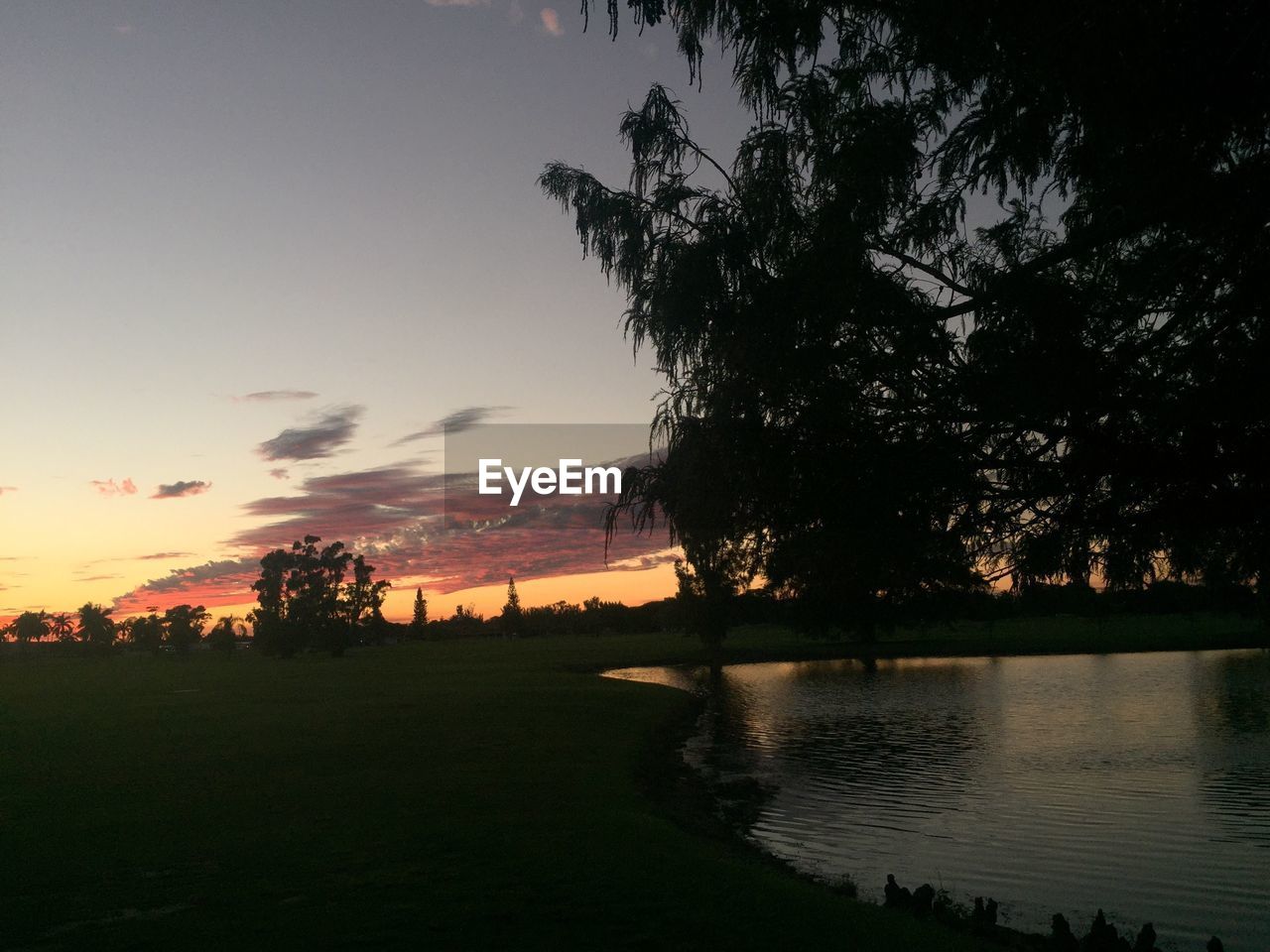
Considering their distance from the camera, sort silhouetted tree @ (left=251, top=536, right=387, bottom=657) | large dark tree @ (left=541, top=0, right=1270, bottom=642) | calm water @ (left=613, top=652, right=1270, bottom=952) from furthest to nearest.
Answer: silhouetted tree @ (left=251, top=536, right=387, bottom=657) → calm water @ (left=613, top=652, right=1270, bottom=952) → large dark tree @ (left=541, top=0, right=1270, bottom=642)

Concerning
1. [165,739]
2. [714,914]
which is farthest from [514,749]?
[714,914]

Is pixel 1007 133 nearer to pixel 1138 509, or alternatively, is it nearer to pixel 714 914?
pixel 1138 509

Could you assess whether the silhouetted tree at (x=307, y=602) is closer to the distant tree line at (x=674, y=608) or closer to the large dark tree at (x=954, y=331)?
the distant tree line at (x=674, y=608)

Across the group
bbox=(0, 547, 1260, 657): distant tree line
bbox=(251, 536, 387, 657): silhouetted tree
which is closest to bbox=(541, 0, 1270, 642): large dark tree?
bbox=(0, 547, 1260, 657): distant tree line

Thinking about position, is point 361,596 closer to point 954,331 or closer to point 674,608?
point 674,608

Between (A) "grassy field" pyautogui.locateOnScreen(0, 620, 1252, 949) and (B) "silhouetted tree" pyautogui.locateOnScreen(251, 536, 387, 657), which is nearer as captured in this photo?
(A) "grassy field" pyautogui.locateOnScreen(0, 620, 1252, 949)

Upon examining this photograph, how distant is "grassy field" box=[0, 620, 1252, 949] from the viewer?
9.18 m

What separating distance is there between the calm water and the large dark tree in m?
5.20

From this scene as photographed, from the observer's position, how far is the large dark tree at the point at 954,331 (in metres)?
8.19

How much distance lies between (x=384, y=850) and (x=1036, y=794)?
14299 millimetres

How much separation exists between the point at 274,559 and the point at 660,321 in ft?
461

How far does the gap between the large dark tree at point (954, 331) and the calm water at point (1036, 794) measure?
205 inches

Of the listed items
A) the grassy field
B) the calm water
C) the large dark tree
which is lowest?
the calm water

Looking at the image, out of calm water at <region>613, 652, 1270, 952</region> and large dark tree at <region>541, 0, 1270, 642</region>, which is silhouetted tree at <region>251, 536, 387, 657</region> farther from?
large dark tree at <region>541, 0, 1270, 642</region>
